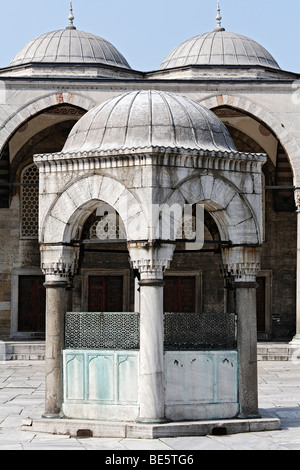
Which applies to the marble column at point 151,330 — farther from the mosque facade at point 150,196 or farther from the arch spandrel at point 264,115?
the arch spandrel at point 264,115

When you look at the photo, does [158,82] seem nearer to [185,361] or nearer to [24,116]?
[24,116]

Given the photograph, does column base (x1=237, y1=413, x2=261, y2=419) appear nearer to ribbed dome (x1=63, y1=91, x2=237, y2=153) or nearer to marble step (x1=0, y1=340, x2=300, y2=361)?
ribbed dome (x1=63, y1=91, x2=237, y2=153)

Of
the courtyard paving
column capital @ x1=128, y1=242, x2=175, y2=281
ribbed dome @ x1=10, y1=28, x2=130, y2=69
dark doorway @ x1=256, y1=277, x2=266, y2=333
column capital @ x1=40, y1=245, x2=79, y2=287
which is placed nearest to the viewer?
the courtyard paving

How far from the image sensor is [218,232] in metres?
8.41

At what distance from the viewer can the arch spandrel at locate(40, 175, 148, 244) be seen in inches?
285

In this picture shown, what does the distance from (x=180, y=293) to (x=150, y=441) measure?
1231cm

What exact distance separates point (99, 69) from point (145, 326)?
1219 cm

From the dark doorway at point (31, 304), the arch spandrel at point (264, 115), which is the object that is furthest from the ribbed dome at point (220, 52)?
the dark doorway at point (31, 304)

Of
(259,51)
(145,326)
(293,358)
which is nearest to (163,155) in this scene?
(145,326)

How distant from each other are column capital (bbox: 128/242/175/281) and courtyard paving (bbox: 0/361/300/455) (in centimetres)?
136

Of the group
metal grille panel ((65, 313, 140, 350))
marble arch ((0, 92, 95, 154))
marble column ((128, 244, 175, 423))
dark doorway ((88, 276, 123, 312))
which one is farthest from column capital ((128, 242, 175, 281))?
dark doorway ((88, 276, 123, 312))

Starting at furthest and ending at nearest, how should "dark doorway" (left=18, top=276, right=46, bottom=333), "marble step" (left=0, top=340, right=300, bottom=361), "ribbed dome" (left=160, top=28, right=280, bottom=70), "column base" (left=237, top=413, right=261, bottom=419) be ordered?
"ribbed dome" (left=160, top=28, right=280, bottom=70), "dark doorway" (left=18, top=276, right=46, bottom=333), "marble step" (left=0, top=340, right=300, bottom=361), "column base" (left=237, top=413, right=261, bottom=419)

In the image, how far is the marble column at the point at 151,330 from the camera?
7.07m

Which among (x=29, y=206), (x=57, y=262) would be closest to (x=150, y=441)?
(x=57, y=262)
